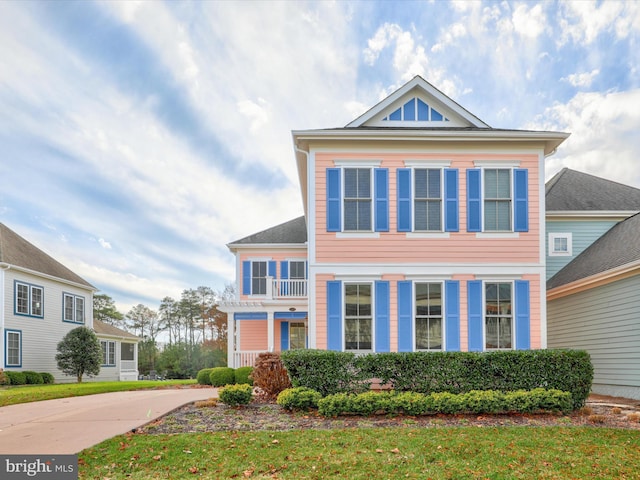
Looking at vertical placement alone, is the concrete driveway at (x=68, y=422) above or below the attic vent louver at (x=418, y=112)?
below

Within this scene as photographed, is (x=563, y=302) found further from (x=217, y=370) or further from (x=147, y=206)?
(x=147, y=206)

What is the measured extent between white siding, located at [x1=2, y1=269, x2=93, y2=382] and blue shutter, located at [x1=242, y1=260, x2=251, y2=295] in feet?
29.9

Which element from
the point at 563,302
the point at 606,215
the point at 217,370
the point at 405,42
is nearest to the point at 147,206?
the point at 217,370

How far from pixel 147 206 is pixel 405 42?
10174 mm

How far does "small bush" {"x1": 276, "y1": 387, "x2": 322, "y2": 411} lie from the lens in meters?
9.37

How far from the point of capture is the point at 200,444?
6844mm

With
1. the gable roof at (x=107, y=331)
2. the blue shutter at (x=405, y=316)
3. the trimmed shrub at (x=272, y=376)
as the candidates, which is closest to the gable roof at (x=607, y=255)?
the blue shutter at (x=405, y=316)

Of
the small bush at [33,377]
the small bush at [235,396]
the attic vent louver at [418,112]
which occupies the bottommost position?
the small bush at [33,377]

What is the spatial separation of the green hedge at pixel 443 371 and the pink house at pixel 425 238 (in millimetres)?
1928

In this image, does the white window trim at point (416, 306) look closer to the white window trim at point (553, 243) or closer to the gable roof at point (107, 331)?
the white window trim at point (553, 243)

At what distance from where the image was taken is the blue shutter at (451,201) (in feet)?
40.6

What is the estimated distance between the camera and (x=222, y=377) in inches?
607

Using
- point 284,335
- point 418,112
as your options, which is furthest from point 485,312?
point 284,335

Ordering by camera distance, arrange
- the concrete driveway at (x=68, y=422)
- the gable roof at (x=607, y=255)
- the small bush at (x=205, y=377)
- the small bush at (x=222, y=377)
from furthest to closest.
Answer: the small bush at (x=205, y=377) → the small bush at (x=222, y=377) → the gable roof at (x=607, y=255) → the concrete driveway at (x=68, y=422)
